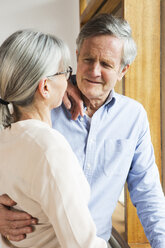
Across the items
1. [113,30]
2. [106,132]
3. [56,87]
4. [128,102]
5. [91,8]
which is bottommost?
[106,132]

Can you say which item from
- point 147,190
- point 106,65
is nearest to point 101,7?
point 106,65

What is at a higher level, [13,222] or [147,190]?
[13,222]

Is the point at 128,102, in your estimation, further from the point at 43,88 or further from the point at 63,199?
the point at 63,199

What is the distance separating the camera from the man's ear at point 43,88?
2.72ft

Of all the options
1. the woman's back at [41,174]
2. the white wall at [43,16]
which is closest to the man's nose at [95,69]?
the woman's back at [41,174]

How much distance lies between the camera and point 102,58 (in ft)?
4.51

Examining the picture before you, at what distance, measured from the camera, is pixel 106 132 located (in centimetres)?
140

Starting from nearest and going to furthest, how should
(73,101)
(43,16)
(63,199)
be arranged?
(63,199)
(73,101)
(43,16)

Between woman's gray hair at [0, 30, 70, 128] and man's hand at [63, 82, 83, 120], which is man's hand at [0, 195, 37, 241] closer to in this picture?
woman's gray hair at [0, 30, 70, 128]

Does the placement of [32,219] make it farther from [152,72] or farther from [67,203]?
[152,72]

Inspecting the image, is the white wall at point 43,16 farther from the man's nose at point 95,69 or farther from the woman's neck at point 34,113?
the woman's neck at point 34,113

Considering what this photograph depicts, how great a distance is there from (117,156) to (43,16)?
2619mm

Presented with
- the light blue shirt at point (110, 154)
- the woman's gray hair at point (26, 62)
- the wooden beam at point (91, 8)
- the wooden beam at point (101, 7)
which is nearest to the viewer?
the woman's gray hair at point (26, 62)

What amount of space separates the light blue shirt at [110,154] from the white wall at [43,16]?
6.81ft
